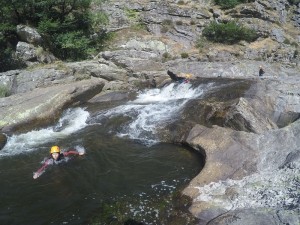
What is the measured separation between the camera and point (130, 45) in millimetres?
29781

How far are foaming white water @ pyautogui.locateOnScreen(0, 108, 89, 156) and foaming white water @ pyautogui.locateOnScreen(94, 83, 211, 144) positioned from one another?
1263mm

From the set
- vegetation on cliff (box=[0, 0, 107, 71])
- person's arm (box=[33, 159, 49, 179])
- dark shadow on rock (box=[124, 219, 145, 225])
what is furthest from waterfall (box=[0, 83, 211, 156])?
vegetation on cliff (box=[0, 0, 107, 71])

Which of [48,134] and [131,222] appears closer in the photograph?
[131,222]

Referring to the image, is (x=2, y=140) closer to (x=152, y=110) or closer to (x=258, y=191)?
(x=152, y=110)

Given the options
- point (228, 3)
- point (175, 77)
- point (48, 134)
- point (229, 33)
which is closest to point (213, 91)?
point (175, 77)

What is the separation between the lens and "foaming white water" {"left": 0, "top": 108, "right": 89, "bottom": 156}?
→ 15338 millimetres

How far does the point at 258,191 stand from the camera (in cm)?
922

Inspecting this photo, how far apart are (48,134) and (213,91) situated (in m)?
9.48

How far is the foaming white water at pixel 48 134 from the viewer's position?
15338 millimetres

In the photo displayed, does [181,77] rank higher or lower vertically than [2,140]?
lower

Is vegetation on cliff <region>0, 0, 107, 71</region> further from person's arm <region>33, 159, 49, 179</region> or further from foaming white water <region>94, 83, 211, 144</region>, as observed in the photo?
person's arm <region>33, 159, 49, 179</region>

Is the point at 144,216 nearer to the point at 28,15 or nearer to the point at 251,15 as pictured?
the point at 28,15

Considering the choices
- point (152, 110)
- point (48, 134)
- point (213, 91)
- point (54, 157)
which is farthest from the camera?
point (213, 91)

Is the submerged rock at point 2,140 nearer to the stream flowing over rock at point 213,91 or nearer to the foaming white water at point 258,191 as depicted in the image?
the stream flowing over rock at point 213,91
